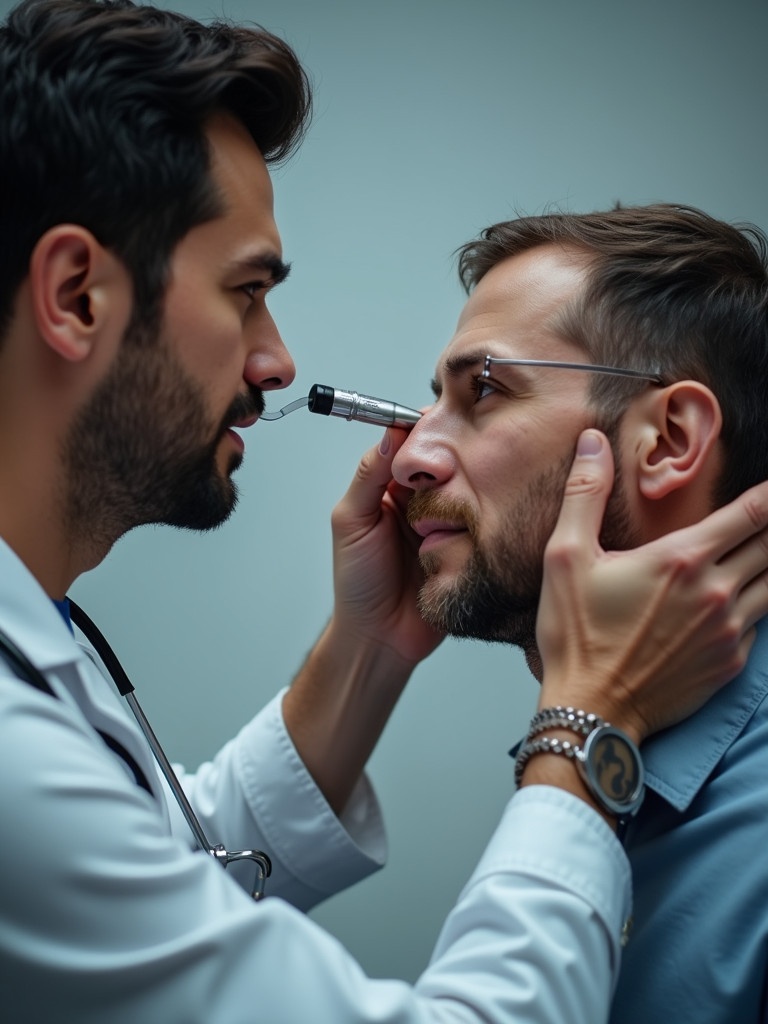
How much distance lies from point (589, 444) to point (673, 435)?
0.13 m

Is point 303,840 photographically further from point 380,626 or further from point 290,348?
point 290,348

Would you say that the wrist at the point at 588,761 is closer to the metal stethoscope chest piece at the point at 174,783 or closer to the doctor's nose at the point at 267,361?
the metal stethoscope chest piece at the point at 174,783

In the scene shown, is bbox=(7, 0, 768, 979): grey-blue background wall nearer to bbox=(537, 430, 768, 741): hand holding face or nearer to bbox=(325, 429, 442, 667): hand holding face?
bbox=(325, 429, 442, 667): hand holding face

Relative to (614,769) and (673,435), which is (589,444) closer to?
(673,435)

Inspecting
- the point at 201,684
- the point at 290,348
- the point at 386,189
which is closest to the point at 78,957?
the point at 201,684

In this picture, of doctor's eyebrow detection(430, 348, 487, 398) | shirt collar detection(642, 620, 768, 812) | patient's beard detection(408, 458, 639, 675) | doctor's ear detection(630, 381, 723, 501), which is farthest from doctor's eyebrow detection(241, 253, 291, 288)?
shirt collar detection(642, 620, 768, 812)

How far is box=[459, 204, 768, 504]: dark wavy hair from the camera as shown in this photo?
1284 mm

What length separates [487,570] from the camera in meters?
1.27

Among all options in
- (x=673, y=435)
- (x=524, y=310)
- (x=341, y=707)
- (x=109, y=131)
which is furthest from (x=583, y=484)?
(x=109, y=131)

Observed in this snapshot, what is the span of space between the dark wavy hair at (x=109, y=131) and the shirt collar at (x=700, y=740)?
0.72 metres

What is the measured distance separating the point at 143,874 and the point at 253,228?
2.38 ft

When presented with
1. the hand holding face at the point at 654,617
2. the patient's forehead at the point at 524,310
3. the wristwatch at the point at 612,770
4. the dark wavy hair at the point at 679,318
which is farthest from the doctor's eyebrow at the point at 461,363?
the wristwatch at the point at 612,770

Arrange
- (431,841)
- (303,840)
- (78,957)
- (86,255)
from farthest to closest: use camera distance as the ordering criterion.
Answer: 1. (431,841)
2. (303,840)
3. (86,255)
4. (78,957)

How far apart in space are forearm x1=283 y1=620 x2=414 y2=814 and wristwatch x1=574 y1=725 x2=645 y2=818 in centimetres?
56
